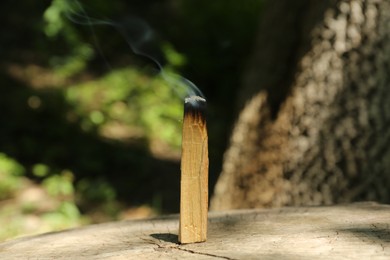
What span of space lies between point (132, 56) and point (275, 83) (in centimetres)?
403

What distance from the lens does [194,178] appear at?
2158mm

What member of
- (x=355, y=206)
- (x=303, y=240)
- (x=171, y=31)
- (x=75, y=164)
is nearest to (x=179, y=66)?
(x=171, y=31)

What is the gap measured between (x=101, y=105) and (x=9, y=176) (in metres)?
1.50

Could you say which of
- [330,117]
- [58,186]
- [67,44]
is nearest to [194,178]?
[330,117]

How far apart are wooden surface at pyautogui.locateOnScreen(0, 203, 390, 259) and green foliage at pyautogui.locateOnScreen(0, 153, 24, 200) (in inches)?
125

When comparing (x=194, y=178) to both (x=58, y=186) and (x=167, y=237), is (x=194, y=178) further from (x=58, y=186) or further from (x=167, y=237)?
(x=58, y=186)

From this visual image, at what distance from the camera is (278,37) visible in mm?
4488

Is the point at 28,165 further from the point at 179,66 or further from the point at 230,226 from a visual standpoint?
the point at 230,226

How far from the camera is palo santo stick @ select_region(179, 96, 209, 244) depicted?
2129 mm

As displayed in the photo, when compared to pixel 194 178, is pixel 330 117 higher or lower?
higher

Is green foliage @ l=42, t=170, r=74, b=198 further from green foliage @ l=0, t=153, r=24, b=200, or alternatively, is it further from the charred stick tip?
the charred stick tip

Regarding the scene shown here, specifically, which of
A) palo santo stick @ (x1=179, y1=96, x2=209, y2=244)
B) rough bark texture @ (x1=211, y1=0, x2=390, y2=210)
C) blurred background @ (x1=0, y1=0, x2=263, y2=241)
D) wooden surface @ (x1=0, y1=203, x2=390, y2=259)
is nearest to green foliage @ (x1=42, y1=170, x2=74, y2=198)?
blurred background @ (x1=0, y1=0, x2=263, y2=241)

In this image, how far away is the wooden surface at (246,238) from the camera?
1.97 m

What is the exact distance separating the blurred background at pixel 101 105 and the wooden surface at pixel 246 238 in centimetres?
276
